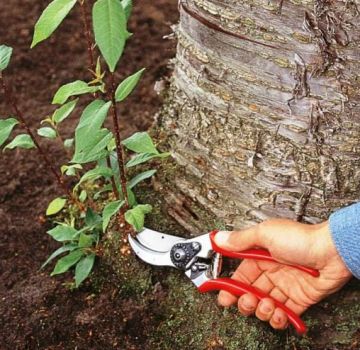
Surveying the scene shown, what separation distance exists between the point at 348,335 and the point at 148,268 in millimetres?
524

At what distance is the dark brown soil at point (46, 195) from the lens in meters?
1.51

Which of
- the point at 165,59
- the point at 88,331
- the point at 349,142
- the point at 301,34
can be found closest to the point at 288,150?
the point at 349,142

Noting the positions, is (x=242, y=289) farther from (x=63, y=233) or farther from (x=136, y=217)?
(x=63, y=233)

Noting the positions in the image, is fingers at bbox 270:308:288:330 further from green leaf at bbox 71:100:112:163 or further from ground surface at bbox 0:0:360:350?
green leaf at bbox 71:100:112:163

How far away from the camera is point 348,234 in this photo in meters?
1.27

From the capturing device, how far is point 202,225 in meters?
1.56

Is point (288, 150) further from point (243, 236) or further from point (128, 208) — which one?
point (128, 208)

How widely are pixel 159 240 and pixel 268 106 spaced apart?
17.7 inches

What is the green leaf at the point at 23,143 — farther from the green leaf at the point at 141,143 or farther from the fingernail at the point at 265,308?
the fingernail at the point at 265,308

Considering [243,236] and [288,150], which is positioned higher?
[288,150]

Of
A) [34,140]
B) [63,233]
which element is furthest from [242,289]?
[34,140]

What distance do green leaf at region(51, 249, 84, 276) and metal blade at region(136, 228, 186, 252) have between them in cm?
18

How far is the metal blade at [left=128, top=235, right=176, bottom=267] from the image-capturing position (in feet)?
4.89

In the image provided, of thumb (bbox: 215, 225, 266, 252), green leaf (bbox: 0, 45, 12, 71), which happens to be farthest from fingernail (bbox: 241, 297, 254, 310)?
green leaf (bbox: 0, 45, 12, 71)
